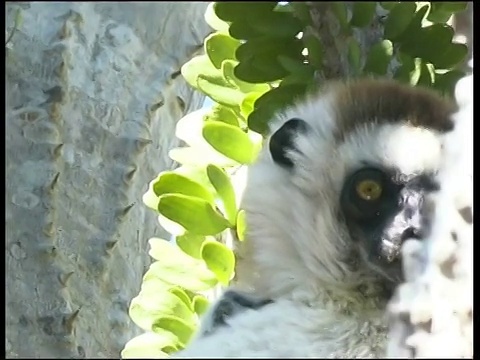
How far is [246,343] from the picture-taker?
2.85 feet

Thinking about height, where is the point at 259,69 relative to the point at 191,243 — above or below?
above

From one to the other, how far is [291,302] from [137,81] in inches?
19.3

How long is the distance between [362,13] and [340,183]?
397 millimetres

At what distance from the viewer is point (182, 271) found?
107cm

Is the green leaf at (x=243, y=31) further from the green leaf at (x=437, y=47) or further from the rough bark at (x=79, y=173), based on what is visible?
the rough bark at (x=79, y=173)

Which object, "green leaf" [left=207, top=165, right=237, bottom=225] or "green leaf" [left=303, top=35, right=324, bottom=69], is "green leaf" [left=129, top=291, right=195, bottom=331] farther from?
"green leaf" [left=303, top=35, right=324, bottom=69]

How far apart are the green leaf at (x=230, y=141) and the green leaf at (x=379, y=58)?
18 cm

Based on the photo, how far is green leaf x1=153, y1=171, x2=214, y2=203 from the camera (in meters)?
1.03

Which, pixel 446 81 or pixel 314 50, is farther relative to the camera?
pixel 446 81

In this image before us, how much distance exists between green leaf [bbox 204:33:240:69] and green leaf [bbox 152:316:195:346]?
0.30m

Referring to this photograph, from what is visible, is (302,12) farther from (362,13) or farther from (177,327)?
(177,327)

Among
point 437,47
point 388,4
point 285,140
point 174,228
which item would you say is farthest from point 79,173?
point 388,4

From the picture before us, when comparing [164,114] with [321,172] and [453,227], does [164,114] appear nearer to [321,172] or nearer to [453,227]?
[321,172]

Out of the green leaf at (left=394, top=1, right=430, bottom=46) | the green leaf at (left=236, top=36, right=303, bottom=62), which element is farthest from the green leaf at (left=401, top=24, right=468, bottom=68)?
the green leaf at (left=236, top=36, right=303, bottom=62)
